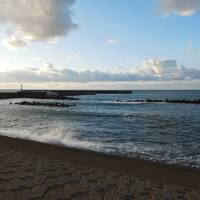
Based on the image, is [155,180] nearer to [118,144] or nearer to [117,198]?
[117,198]

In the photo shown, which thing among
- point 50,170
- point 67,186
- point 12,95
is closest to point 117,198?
point 67,186

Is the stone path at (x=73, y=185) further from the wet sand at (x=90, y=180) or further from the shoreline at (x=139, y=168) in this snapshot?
the shoreline at (x=139, y=168)

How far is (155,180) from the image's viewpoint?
9.37 metres

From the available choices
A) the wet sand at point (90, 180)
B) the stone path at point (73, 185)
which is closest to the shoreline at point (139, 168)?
the wet sand at point (90, 180)

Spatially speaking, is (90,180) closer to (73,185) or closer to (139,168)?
(73,185)

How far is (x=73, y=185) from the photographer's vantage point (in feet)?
26.4

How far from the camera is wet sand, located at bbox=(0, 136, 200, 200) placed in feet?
24.3

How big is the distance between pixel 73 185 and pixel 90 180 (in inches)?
27.5

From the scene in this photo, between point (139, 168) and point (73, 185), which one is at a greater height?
point (73, 185)

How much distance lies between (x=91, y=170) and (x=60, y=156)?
3.32 metres

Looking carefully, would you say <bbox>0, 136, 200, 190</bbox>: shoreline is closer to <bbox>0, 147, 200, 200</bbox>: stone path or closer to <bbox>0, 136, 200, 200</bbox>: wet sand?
<bbox>0, 136, 200, 200</bbox>: wet sand

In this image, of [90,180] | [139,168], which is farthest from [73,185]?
[139,168]

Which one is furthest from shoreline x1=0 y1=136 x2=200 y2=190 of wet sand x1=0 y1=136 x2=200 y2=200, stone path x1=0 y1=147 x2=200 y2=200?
stone path x1=0 y1=147 x2=200 y2=200

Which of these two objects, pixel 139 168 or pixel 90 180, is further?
pixel 139 168
